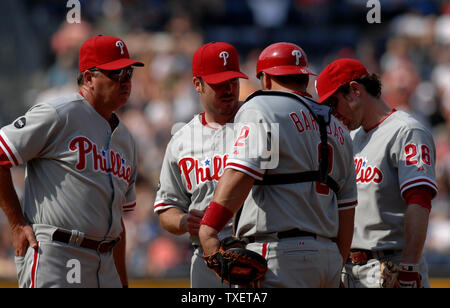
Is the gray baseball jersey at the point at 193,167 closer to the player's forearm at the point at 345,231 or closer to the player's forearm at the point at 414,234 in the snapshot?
the player's forearm at the point at 345,231

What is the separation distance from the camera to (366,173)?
4641mm

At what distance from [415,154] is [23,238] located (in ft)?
8.06

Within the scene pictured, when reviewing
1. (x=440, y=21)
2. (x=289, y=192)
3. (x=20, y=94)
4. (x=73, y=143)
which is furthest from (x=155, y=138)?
(x=289, y=192)

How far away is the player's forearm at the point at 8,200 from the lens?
13.3 feet

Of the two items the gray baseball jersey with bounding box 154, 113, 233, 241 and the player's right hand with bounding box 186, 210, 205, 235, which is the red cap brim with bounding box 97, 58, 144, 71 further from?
the player's right hand with bounding box 186, 210, 205, 235

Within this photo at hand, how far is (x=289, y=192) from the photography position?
358 cm

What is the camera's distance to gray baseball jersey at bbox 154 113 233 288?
177 inches

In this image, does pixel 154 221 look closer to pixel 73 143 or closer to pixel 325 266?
pixel 73 143

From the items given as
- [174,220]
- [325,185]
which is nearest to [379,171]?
[325,185]

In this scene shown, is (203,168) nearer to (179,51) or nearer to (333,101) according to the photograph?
(333,101)

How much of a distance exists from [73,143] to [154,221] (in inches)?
210

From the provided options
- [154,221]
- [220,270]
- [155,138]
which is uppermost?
[220,270]

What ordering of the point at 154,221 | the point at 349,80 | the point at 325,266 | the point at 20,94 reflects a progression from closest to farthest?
the point at 325,266, the point at 349,80, the point at 154,221, the point at 20,94

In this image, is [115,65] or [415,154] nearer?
[115,65]
